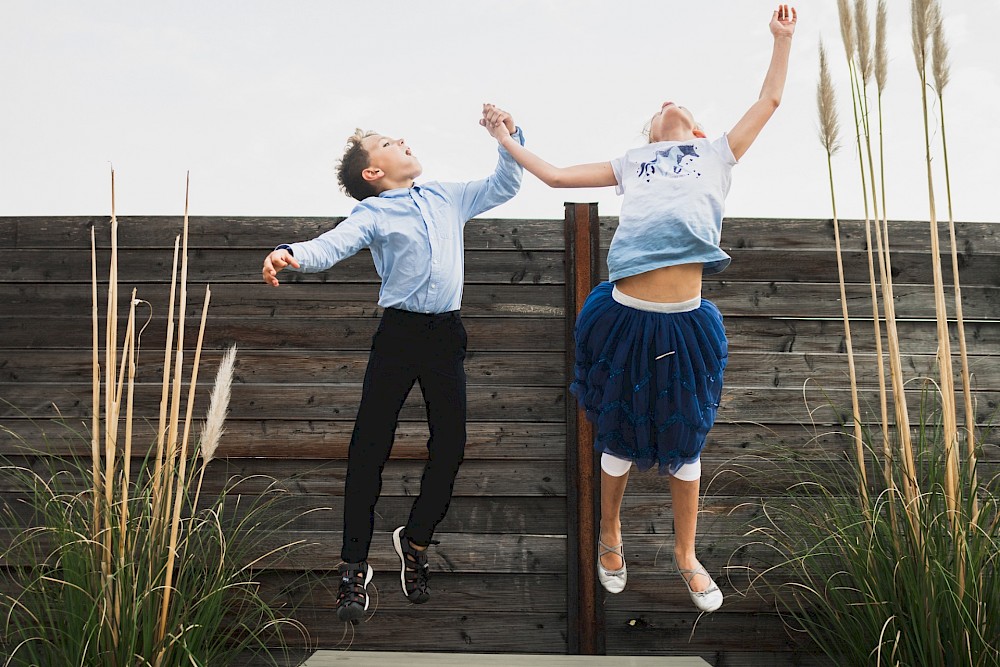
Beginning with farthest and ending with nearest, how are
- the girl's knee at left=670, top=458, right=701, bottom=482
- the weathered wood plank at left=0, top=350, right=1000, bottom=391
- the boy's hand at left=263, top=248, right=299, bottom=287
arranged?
1. the weathered wood plank at left=0, top=350, right=1000, bottom=391
2. the girl's knee at left=670, top=458, right=701, bottom=482
3. the boy's hand at left=263, top=248, right=299, bottom=287

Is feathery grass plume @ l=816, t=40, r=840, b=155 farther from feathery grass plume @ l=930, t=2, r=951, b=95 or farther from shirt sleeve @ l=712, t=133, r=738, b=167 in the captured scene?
shirt sleeve @ l=712, t=133, r=738, b=167

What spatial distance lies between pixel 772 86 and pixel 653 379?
82cm

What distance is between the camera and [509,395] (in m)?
2.89

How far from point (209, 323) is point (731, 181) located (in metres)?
1.95

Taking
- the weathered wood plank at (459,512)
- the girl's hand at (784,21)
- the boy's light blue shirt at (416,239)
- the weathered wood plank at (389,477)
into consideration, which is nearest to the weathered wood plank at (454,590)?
the weathered wood plank at (459,512)

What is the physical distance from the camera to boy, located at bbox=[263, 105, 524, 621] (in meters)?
2.21

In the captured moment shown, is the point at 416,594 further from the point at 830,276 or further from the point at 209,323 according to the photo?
the point at 830,276

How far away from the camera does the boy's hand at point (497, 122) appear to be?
7.06ft

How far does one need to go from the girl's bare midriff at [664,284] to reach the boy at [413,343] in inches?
19.9

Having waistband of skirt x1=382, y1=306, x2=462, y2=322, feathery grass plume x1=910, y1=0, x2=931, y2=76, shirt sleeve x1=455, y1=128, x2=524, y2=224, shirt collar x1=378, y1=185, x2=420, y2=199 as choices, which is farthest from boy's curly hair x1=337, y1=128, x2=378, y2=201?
feathery grass plume x1=910, y1=0, x2=931, y2=76

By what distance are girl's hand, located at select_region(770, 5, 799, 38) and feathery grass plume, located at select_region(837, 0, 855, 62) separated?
0.27 meters

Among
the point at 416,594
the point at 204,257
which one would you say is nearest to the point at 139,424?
the point at 204,257

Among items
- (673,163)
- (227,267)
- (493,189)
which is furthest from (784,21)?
(227,267)

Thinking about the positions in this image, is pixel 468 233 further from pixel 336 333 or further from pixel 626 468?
pixel 626 468
